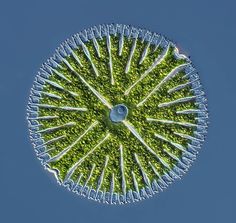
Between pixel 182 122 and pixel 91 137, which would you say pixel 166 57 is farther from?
Result: pixel 91 137

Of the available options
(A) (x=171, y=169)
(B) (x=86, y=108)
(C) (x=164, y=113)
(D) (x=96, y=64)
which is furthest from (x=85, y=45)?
(A) (x=171, y=169)

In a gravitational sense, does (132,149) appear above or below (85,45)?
below

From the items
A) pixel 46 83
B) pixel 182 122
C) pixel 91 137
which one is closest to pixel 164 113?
pixel 182 122

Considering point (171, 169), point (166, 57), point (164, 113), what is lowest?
point (171, 169)

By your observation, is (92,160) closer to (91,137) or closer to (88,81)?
(91,137)
